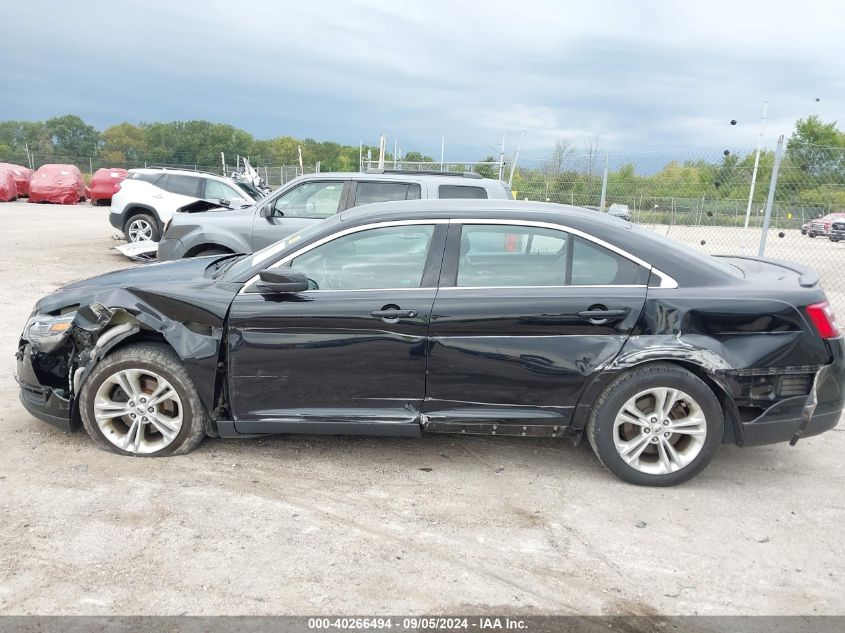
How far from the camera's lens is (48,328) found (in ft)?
13.9

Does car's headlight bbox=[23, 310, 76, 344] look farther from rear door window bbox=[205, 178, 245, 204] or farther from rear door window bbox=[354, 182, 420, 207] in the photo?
rear door window bbox=[205, 178, 245, 204]

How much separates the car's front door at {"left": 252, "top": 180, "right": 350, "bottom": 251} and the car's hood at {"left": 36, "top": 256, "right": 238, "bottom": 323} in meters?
4.29

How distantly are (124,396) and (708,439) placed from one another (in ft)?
11.7

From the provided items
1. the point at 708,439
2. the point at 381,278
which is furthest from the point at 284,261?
the point at 708,439

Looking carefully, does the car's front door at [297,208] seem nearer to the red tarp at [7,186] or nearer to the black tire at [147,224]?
the black tire at [147,224]

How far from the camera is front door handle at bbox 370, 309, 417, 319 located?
3908 millimetres

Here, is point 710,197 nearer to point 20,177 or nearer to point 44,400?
point 44,400

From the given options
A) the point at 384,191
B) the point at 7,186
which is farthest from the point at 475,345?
the point at 7,186

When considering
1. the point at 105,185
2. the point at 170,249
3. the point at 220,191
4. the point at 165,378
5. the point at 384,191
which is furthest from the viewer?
the point at 105,185

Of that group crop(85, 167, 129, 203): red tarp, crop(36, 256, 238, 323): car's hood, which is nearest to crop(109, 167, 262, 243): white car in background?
crop(36, 256, 238, 323): car's hood

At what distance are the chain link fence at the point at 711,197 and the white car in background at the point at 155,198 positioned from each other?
6.52 metres

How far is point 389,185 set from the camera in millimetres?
8633

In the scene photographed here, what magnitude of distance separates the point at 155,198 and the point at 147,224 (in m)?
0.59

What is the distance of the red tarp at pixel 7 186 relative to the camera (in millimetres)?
28969
